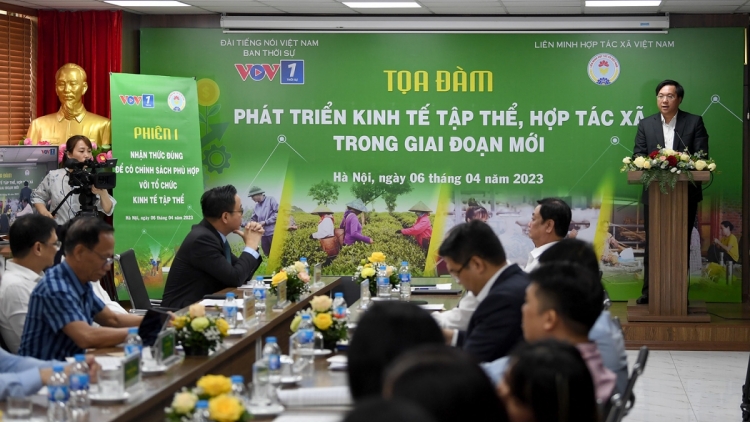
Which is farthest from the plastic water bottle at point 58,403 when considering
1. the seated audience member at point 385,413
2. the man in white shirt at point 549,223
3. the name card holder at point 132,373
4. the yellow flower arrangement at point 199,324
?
the man in white shirt at point 549,223

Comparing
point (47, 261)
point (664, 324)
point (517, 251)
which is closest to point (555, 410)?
point (47, 261)

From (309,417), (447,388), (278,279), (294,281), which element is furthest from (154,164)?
(447,388)

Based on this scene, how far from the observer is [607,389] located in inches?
126

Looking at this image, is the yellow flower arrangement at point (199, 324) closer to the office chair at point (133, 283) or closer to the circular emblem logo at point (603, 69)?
the office chair at point (133, 283)

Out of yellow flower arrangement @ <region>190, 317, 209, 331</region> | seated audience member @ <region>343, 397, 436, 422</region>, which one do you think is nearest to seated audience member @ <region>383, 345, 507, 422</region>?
seated audience member @ <region>343, 397, 436, 422</region>

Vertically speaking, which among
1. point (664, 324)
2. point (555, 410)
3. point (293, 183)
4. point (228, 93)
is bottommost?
point (664, 324)

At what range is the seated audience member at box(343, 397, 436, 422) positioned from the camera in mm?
1312

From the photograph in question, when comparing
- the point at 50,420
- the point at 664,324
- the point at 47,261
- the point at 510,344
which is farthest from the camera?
the point at 664,324

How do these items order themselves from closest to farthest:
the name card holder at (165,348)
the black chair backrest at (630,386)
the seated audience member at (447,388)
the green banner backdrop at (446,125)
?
the seated audience member at (447,388) → the black chair backrest at (630,386) → the name card holder at (165,348) → the green banner backdrop at (446,125)

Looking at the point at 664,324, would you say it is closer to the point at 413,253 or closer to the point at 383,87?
the point at 413,253

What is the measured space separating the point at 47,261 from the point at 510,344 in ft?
7.17

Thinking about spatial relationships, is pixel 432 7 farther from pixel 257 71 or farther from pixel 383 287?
pixel 383 287

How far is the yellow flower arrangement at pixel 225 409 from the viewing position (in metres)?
2.86

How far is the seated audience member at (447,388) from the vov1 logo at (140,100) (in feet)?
26.7
